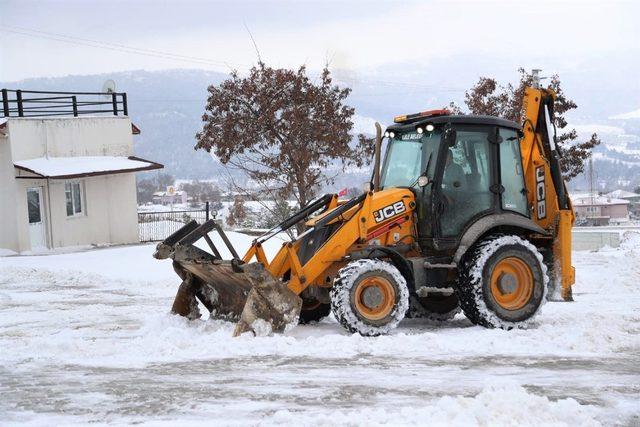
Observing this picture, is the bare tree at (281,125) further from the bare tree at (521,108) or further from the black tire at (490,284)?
the black tire at (490,284)

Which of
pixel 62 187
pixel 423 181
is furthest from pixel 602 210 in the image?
pixel 423 181

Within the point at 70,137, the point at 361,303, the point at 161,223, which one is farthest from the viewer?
the point at 161,223

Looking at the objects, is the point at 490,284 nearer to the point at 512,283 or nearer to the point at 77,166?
the point at 512,283

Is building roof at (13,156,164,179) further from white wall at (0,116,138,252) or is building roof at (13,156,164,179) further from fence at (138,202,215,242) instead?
fence at (138,202,215,242)

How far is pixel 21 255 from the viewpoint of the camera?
2589cm

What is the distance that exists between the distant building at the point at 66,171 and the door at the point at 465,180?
18.3 metres

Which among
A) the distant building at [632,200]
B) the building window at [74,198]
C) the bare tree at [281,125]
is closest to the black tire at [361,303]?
the bare tree at [281,125]

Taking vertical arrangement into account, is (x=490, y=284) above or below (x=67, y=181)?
below

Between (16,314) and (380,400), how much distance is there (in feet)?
27.0

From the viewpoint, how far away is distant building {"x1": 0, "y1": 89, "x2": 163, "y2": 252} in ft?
87.9

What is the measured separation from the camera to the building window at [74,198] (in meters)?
28.4

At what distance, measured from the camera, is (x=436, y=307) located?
35.6 feet

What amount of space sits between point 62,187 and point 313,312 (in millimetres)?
19434

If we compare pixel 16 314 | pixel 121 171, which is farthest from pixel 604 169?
pixel 16 314
